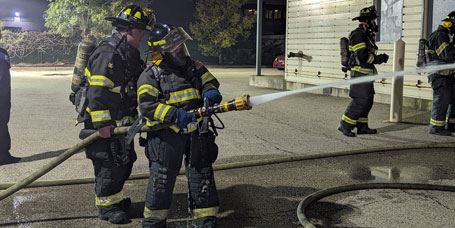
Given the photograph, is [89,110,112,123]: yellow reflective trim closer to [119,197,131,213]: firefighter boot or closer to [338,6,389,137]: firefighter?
[119,197,131,213]: firefighter boot

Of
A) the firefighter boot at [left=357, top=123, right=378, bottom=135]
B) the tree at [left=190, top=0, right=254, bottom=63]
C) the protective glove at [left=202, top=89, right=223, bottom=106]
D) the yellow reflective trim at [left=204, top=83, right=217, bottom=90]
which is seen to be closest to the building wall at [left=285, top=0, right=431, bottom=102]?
the firefighter boot at [left=357, top=123, right=378, bottom=135]

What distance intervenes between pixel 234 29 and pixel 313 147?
32.6m

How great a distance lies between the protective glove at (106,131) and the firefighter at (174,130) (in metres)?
0.40

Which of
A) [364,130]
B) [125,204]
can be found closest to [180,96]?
[125,204]

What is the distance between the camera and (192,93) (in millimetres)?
3824

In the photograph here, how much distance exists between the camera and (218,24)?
3903 cm

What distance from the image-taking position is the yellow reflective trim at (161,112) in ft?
11.9

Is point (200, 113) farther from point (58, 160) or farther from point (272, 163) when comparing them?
point (272, 163)

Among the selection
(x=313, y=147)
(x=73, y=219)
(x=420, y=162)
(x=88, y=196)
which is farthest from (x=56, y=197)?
(x=420, y=162)

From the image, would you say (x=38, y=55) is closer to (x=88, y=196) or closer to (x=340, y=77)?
(x=340, y=77)

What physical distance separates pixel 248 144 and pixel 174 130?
3.84 metres

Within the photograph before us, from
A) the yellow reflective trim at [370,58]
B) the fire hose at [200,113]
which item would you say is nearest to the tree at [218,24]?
the yellow reflective trim at [370,58]

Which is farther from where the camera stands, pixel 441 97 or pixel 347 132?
pixel 347 132

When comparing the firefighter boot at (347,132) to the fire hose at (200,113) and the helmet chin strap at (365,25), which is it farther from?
the fire hose at (200,113)
